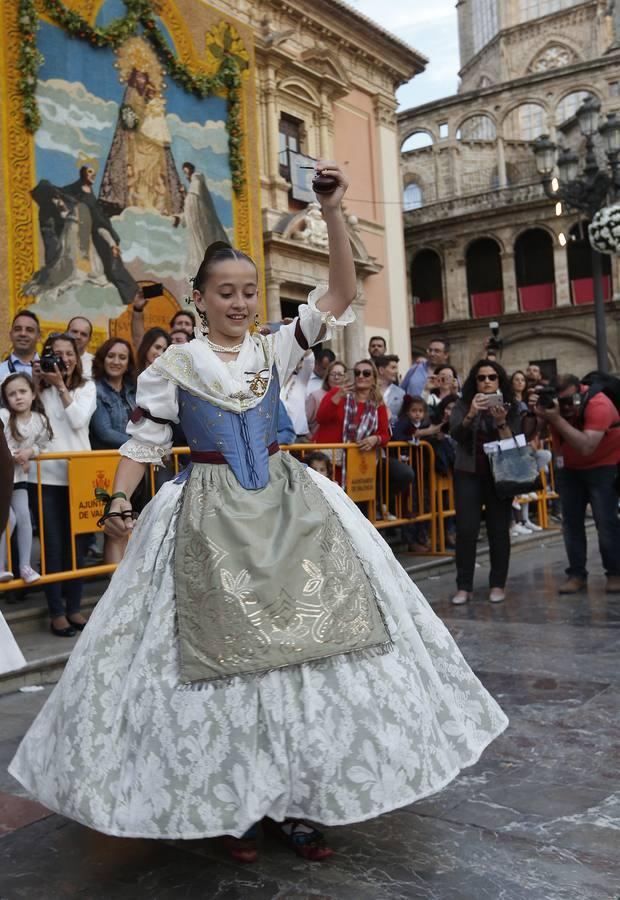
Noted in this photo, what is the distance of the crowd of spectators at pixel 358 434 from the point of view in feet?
18.2

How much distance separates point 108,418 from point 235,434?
11.7ft

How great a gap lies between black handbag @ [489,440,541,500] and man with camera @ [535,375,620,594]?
34 cm

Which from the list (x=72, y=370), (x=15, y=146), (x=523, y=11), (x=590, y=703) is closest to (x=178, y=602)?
(x=590, y=703)

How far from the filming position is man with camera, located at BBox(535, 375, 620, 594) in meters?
6.51

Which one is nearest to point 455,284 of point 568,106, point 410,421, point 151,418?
point 568,106

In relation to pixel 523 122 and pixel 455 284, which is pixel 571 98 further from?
pixel 455 284

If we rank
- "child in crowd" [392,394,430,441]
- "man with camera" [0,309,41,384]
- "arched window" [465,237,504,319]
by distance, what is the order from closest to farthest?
1. "man with camera" [0,309,41,384]
2. "child in crowd" [392,394,430,441]
3. "arched window" [465,237,504,319]

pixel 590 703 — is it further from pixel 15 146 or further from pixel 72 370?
pixel 15 146

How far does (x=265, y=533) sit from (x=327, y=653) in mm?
411

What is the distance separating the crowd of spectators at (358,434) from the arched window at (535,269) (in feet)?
78.6

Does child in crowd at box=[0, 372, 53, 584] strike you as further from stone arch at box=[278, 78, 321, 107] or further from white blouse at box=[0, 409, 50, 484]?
stone arch at box=[278, 78, 321, 107]

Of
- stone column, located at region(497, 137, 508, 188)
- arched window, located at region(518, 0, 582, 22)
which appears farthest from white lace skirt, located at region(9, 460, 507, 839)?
arched window, located at region(518, 0, 582, 22)

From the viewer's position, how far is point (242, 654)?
246 centimetres

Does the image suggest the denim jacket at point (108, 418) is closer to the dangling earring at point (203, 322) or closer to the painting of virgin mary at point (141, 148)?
the dangling earring at point (203, 322)
